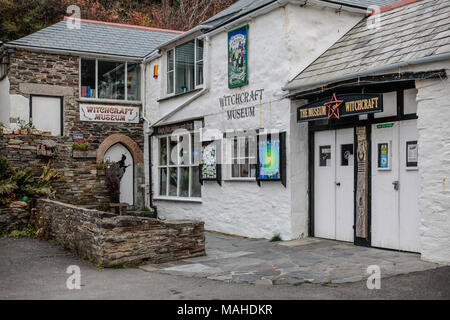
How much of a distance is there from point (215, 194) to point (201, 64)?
3.83 metres

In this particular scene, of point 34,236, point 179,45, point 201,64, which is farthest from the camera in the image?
point 179,45

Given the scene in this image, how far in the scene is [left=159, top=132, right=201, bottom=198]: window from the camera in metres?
14.5

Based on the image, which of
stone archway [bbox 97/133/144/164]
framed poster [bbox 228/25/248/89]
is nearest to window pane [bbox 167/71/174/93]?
stone archway [bbox 97/133/144/164]

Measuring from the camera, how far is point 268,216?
36.8 ft

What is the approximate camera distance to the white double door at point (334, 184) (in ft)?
Result: 32.6

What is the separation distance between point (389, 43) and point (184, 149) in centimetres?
727

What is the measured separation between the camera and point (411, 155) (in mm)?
8656

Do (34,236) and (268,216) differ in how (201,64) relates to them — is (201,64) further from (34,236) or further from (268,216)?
(34,236)

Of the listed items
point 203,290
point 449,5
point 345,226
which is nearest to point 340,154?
point 345,226

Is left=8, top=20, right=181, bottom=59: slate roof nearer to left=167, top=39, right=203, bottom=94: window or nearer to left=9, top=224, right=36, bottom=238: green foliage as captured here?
left=167, top=39, right=203, bottom=94: window

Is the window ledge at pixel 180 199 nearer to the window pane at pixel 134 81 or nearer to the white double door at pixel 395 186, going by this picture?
the window pane at pixel 134 81

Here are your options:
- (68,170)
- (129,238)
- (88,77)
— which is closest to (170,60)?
(88,77)

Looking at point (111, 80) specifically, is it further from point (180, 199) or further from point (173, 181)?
point (180, 199)

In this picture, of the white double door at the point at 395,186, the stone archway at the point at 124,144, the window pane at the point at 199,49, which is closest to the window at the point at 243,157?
the window pane at the point at 199,49
